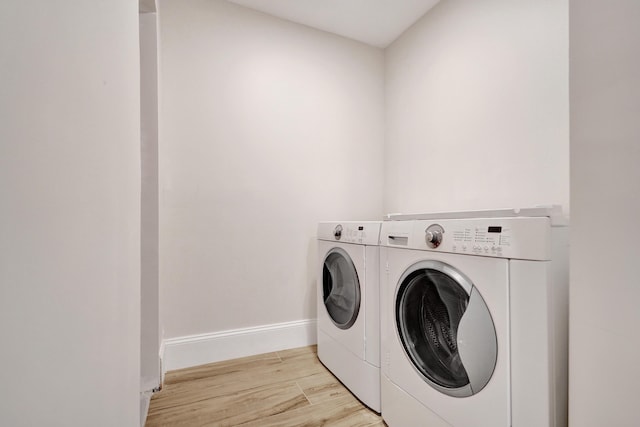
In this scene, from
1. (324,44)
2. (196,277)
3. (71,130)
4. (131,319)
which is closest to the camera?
(71,130)

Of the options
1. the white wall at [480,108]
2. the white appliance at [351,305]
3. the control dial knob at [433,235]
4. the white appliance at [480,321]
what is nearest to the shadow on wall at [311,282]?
the white appliance at [351,305]

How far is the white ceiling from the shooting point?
1.89m

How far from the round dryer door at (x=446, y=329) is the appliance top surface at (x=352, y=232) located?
Result: 27 centimetres

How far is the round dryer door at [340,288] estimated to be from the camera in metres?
1.47

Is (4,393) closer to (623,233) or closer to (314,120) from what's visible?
(623,233)

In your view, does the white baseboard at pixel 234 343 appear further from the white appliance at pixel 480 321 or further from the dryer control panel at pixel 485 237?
the dryer control panel at pixel 485 237

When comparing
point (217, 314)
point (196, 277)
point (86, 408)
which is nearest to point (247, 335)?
point (217, 314)

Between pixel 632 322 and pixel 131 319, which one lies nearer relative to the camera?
pixel 632 322

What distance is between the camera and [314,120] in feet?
7.00

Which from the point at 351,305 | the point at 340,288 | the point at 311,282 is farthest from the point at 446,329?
the point at 311,282

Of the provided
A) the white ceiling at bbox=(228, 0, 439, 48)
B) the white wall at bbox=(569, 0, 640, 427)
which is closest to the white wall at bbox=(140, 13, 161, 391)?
the white ceiling at bbox=(228, 0, 439, 48)

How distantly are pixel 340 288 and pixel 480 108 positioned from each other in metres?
1.33

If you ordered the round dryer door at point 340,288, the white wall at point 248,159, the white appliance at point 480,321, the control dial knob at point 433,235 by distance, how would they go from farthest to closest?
the white wall at point 248,159
the round dryer door at point 340,288
the control dial knob at point 433,235
the white appliance at point 480,321

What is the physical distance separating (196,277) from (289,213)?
29.0 inches
